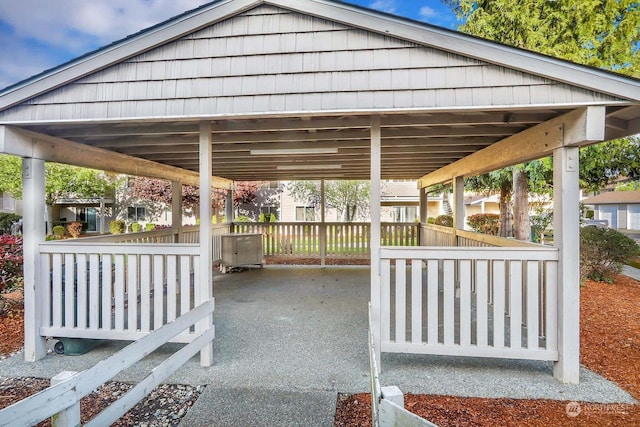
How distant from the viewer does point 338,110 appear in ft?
9.35

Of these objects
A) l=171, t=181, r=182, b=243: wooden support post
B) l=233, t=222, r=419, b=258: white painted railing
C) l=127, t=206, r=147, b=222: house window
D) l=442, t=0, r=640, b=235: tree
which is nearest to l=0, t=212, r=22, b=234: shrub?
l=127, t=206, r=147, b=222: house window

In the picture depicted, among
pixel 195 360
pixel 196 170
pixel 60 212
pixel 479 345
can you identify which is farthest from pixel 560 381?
pixel 60 212

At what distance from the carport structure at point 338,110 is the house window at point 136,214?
754 inches

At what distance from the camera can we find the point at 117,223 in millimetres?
17719

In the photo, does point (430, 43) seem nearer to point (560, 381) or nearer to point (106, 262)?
point (560, 381)

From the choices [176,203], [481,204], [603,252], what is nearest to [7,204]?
[176,203]

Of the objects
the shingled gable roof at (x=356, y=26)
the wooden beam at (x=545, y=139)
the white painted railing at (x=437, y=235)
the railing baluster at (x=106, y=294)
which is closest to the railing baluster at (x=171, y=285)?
the railing baluster at (x=106, y=294)

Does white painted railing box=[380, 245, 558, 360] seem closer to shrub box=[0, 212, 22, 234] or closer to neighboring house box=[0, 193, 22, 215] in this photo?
shrub box=[0, 212, 22, 234]

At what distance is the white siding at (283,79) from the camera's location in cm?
276

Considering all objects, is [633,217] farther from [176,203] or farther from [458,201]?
[176,203]

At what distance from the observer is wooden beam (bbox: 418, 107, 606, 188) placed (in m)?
2.59

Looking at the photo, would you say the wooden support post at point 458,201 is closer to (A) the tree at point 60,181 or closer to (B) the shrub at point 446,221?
(B) the shrub at point 446,221

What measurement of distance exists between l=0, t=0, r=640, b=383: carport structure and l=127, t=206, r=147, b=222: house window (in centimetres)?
1914

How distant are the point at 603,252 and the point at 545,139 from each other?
5660mm
